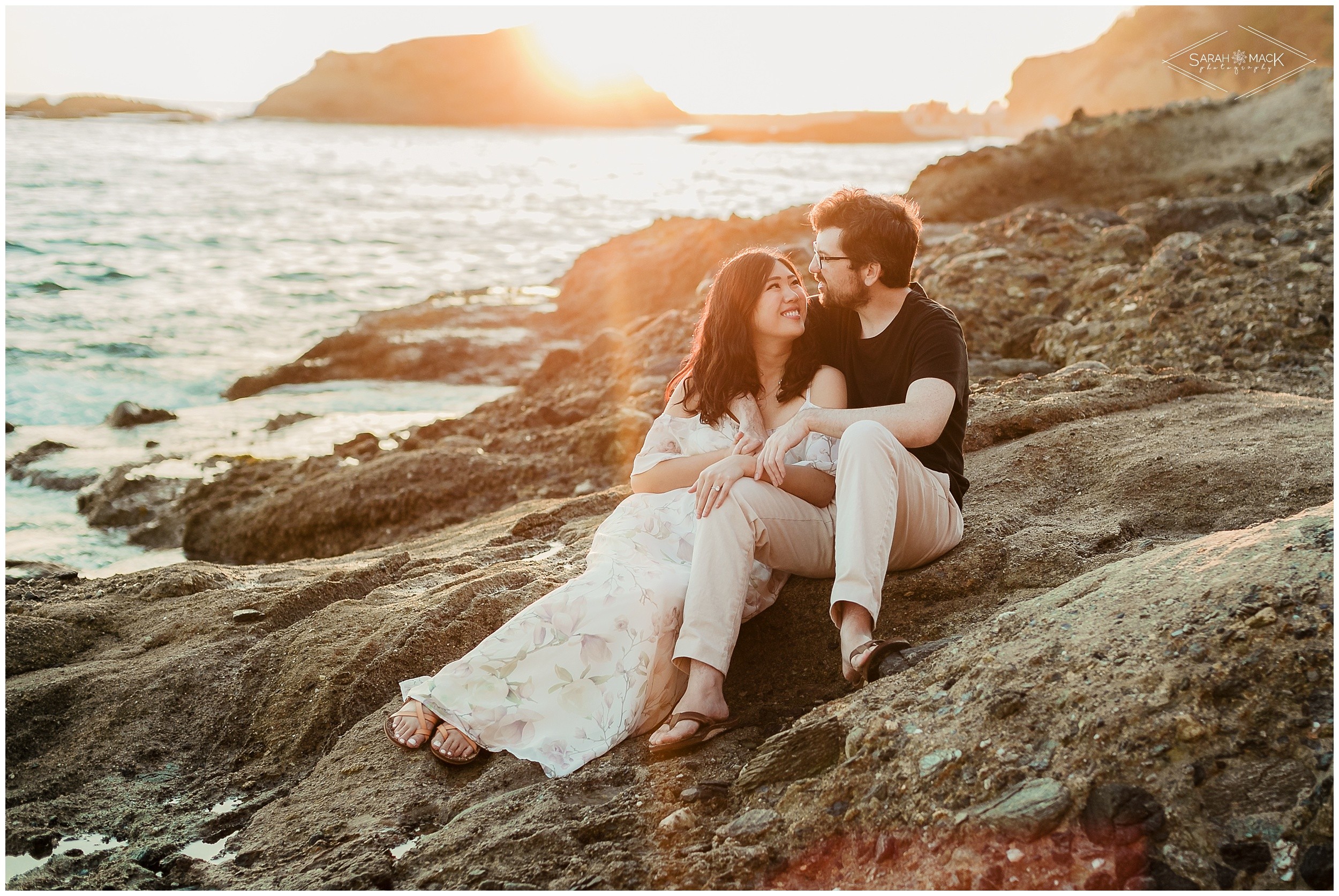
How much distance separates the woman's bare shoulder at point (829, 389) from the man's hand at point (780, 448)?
0.32m

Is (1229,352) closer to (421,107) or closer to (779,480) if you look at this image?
(779,480)

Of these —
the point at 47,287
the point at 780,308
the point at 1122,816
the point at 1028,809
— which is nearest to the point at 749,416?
the point at 780,308

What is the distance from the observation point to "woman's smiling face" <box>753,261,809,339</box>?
382 centimetres

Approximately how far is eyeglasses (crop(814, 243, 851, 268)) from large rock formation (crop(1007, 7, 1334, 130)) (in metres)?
4.66

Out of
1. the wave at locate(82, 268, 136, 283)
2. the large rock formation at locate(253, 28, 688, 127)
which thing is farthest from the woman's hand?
the large rock formation at locate(253, 28, 688, 127)

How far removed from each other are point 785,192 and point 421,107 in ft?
299

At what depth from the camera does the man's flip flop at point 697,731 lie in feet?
9.96

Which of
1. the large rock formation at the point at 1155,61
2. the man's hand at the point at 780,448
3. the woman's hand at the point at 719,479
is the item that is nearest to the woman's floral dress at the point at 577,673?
the woman's hand at the point at 719,479

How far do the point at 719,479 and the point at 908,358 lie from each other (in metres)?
0.93

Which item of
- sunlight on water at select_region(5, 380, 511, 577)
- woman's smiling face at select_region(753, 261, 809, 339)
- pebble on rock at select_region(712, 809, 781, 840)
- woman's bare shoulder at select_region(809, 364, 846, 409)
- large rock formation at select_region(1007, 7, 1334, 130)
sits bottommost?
sunlight on water at select_region(5, 380, 511, 577)

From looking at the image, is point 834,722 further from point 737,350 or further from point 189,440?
point 189,440

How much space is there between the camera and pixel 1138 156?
749 inches

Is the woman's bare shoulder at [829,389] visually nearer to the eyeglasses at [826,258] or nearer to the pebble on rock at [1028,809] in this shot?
the eyeglasses at [826,258]

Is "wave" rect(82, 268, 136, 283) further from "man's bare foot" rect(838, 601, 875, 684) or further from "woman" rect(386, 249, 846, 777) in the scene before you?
"man's bare foot" rect(838, 601, 875, 684)
